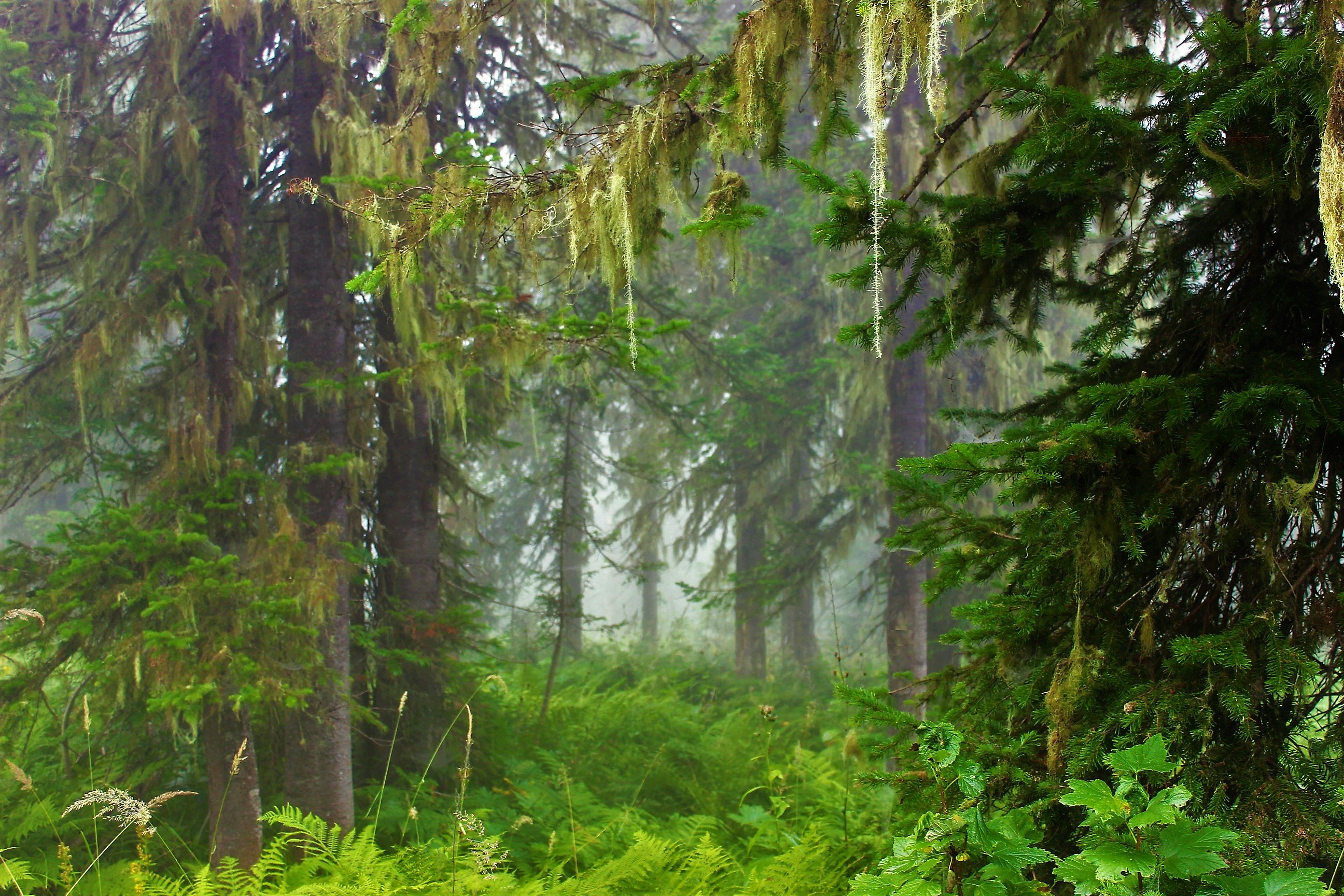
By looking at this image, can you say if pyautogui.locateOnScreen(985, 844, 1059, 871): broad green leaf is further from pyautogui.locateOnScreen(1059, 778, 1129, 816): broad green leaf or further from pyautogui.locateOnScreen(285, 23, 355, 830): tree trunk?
pyautogui.locateOnScreen(285, 23, 355, 830): tree trunk

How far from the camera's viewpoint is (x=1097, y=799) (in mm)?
1802

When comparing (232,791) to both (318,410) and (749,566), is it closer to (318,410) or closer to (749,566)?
(318,410)

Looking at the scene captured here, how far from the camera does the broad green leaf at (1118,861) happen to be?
67.9 inches

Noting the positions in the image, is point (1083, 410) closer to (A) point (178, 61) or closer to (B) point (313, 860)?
(B) point (313, 860)

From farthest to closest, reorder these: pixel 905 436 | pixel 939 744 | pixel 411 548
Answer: pixel 905 436 → pixel 411 548 → pixel 939 744

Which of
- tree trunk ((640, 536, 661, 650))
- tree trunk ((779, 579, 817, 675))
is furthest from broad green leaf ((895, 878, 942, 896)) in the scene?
tree trunk ((640, 536, 661, 650))

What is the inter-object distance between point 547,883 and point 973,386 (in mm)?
10718

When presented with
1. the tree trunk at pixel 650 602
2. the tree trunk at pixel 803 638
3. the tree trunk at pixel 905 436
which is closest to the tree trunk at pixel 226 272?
the tree trunk at pixel 905 436

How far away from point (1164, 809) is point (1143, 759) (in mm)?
119

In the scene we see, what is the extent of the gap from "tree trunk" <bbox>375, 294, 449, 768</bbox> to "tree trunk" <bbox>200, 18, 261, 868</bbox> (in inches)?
59.7

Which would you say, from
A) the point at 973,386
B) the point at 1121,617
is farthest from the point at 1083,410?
the point at 973,386

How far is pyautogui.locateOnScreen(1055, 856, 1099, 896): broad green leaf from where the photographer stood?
5.82 ft

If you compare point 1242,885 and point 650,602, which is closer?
point 1242,885

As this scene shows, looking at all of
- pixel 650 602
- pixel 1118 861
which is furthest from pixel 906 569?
pixel 650 602
